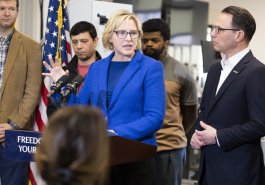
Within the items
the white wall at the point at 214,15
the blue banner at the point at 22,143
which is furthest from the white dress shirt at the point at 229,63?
the white wall at the point at 214,15

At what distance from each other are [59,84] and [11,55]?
1053 millimetres

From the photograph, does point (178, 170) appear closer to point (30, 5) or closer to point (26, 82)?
point (26, 82)

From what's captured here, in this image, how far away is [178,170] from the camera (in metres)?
3.42

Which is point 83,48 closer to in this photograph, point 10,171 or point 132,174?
point 10,171

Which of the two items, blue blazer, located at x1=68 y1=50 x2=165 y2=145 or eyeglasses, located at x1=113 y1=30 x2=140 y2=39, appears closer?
blue blazer, located at x1=68 y1=50 x2=165 y2=145

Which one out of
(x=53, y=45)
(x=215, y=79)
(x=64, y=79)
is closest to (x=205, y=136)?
(x=215, y=79)

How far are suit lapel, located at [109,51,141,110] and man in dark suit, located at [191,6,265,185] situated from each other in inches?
19.3

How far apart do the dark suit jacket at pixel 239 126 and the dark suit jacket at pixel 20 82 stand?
1353 mm

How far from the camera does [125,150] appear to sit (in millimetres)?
1875

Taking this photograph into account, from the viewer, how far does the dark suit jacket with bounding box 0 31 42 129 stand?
326 cm

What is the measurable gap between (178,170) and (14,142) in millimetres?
1448

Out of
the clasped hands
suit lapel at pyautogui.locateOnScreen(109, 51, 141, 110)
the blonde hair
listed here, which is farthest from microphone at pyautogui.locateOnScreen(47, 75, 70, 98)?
the blonde hair

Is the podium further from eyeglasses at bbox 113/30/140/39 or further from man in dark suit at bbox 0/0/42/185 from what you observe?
man in dark suit at bbox 0/0/42/185

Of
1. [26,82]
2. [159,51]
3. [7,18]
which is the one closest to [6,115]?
[26,82]
